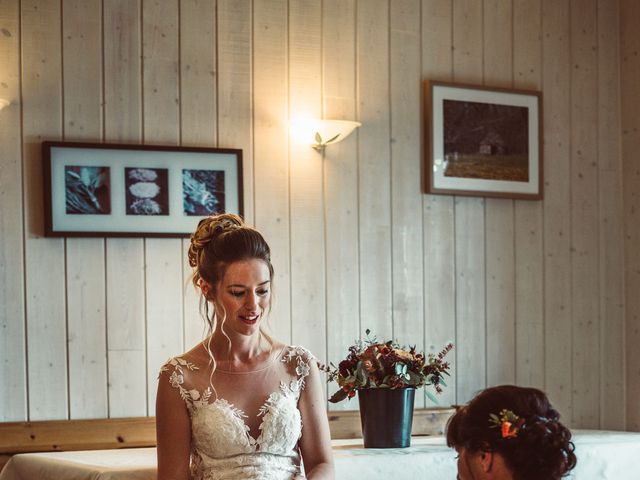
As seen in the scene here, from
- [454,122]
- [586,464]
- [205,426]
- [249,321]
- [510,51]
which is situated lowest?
[586,464]

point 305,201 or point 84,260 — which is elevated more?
point 305,201

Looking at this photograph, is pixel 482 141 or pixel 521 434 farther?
pixel 482 141

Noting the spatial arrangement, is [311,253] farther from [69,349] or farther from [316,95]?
[69,349]

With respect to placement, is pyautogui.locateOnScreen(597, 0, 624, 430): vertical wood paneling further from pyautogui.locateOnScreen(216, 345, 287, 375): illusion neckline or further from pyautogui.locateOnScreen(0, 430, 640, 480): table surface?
pyautogui.locateOnScreen(216, 345, 287, 375): illusion neckline

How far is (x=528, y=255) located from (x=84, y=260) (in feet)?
6.29

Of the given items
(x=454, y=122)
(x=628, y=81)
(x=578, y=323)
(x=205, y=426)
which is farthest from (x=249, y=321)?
(x=628, y=81)

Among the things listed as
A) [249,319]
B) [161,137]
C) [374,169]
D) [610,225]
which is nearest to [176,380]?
→ [249,319]

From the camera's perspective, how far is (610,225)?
4.64 metres

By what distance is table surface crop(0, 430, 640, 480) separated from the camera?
10.3ft

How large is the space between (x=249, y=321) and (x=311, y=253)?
1.13 metres

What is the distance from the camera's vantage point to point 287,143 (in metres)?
4.04

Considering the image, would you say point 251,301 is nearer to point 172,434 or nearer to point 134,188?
point 172,434

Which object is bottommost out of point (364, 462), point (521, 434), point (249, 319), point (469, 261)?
point (364, 462)

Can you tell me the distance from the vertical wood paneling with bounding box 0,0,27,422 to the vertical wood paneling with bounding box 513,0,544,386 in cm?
208
